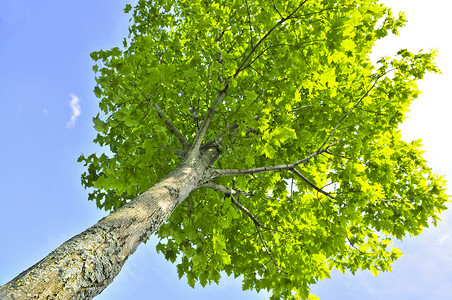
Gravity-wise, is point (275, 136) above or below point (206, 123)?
below

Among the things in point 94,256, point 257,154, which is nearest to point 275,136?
point 257,154

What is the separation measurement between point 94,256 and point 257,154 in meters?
2.82

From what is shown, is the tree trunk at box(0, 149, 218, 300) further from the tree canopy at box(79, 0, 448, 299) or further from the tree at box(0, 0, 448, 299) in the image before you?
the tree canopy at box(79, 0, 448, 299)

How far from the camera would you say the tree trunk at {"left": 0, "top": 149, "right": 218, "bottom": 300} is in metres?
1.33

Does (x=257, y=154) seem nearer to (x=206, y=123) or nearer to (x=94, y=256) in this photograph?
(x=206, y=123)

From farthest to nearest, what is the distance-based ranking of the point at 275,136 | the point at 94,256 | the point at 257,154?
the point at 257,154, the point at 275,136, the point at 94,256

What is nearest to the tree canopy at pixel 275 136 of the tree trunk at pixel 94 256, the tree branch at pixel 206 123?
the tree branch at pixel 206 123

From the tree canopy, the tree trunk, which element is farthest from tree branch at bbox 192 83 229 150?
the tree trunk

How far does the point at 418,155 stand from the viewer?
4949 mm

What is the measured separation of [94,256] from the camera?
1.68m

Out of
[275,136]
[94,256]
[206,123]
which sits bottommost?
[94,256]

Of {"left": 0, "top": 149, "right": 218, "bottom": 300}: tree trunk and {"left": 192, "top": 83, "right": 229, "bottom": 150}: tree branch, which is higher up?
{"left": 192, "top": 83, "right": 229, "bottom": 150}: tree branch

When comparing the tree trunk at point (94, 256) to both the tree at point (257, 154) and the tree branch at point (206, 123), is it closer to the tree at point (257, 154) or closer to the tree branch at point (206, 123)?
the tree at point (257, 154)

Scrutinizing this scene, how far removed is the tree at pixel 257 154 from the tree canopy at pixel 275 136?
2 cm
